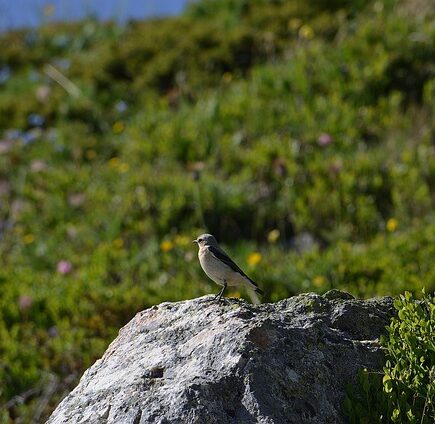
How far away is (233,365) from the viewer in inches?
140

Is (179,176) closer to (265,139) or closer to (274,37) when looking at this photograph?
(265,139)

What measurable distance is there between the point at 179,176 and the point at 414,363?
668cm

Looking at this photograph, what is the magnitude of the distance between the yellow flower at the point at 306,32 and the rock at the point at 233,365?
327 inches

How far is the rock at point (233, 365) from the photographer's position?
3.46m

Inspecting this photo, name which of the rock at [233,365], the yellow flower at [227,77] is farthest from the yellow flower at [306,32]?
the rock at [233,365]

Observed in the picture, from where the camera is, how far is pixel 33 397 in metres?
7.10

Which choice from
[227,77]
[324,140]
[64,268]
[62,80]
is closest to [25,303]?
[64,268]

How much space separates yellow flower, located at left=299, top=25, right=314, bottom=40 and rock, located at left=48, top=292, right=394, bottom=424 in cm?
831

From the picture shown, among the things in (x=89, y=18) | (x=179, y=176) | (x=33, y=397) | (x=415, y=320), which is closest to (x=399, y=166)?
(x=179, y=176)

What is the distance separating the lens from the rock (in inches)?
136

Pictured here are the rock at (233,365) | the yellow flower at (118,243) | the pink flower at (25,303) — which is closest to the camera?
the rock at (233,365)

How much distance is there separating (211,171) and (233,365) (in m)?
6.90

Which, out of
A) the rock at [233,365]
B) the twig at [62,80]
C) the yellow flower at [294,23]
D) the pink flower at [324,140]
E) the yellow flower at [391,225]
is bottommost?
the rock at [233,365]

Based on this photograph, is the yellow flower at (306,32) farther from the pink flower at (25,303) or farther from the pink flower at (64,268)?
→ the pink flower at (25,303)
